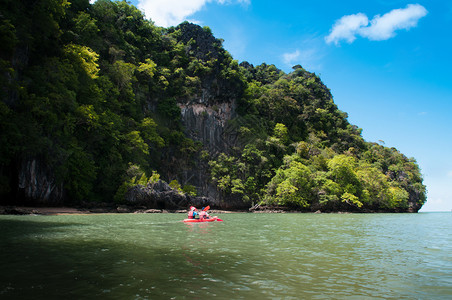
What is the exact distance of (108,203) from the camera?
30.5m

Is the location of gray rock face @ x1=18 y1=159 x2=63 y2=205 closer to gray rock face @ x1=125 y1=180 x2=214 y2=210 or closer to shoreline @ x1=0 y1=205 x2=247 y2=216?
shoreline @ x1=0 y1=205 x2=247 y2=216

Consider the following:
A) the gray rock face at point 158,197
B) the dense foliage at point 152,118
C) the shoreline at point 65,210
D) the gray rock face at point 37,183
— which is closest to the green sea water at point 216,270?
the shoreline at point 65,210

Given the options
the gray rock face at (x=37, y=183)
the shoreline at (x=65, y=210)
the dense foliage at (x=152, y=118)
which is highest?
the dense foliage at (x=152, y=118)

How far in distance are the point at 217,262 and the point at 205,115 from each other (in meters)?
40.4

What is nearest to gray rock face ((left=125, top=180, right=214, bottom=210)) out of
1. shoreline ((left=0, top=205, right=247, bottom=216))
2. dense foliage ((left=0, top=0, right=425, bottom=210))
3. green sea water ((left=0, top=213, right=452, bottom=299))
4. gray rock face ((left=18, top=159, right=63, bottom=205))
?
shoreline ((left=0, top=205, right=247, bottom=216))

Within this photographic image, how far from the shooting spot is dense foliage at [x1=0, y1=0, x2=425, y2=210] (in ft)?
74.4

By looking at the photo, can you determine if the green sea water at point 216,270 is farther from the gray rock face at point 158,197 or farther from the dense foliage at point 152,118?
the gray rock face at point 158,197

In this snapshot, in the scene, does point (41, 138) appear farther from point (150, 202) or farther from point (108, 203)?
point (150, 202)

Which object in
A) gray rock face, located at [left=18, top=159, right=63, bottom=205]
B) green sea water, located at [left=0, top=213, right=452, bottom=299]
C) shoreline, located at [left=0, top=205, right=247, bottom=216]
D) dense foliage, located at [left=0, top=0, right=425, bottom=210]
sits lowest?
shoreline, located at [left=0, top=205, right=247, bottom=216]

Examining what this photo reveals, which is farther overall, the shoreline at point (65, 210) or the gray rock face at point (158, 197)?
the gray rock face at point (158, 197)

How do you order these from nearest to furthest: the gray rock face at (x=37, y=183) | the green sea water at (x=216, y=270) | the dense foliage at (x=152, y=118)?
the green sea water at (x=216, y=270) < the gray rock face at (x=37, y=183) < the dense foliage at (x=152, y=118)

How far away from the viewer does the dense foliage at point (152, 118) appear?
2267 cm

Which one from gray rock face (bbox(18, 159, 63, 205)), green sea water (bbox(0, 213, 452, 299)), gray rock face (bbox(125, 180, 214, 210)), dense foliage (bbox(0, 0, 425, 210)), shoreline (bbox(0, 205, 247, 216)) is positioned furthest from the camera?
gray rock face (bbox(125, 180, 214, 210))

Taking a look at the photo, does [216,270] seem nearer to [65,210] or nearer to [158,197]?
[65,210]
